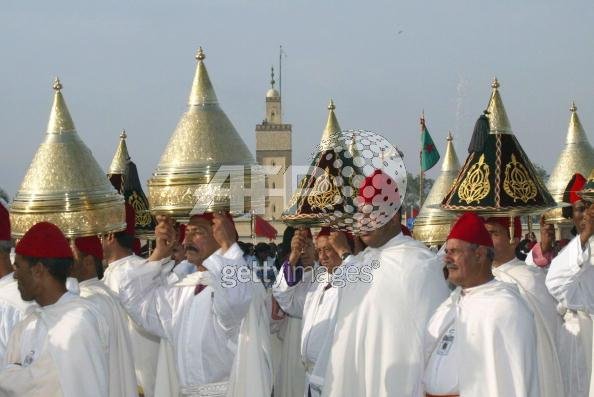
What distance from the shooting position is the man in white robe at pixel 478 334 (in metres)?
6.31

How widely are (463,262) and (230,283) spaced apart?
1825mm

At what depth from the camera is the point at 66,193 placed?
802 cm

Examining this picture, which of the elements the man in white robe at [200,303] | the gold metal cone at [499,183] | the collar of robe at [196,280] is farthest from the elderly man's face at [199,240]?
the gold metal cone at [499,183]

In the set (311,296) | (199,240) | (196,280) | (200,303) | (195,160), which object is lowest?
(311,296)

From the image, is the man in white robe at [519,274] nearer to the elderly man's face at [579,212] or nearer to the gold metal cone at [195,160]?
the elderly man's face at [579,212]

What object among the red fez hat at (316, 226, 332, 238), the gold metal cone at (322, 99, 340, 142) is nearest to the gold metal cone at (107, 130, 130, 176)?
the gold metal cone at (322, 99, 340, 142)

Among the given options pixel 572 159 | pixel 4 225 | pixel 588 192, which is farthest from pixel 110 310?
pixel 572 159

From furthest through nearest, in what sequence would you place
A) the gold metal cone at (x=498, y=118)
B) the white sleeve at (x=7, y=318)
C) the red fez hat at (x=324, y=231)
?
the red fez hat at (x=324, y=231) → the gold metal cone at (x=498, y=118) → the white sleeve at (x=7, y=318)

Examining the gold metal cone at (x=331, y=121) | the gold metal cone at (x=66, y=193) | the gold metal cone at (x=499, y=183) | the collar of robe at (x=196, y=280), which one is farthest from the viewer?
the gold metal cone at (x=331, y=121)

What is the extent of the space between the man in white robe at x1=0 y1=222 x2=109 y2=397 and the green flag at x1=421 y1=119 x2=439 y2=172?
51.2 feet

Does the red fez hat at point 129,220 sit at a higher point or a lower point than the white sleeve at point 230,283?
higher

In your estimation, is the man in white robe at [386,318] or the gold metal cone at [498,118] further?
the gold metal cone at [498,118]

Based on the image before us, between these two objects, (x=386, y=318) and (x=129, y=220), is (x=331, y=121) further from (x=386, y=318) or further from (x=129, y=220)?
(x=386, y=318)

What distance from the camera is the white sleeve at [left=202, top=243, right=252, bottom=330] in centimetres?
774
